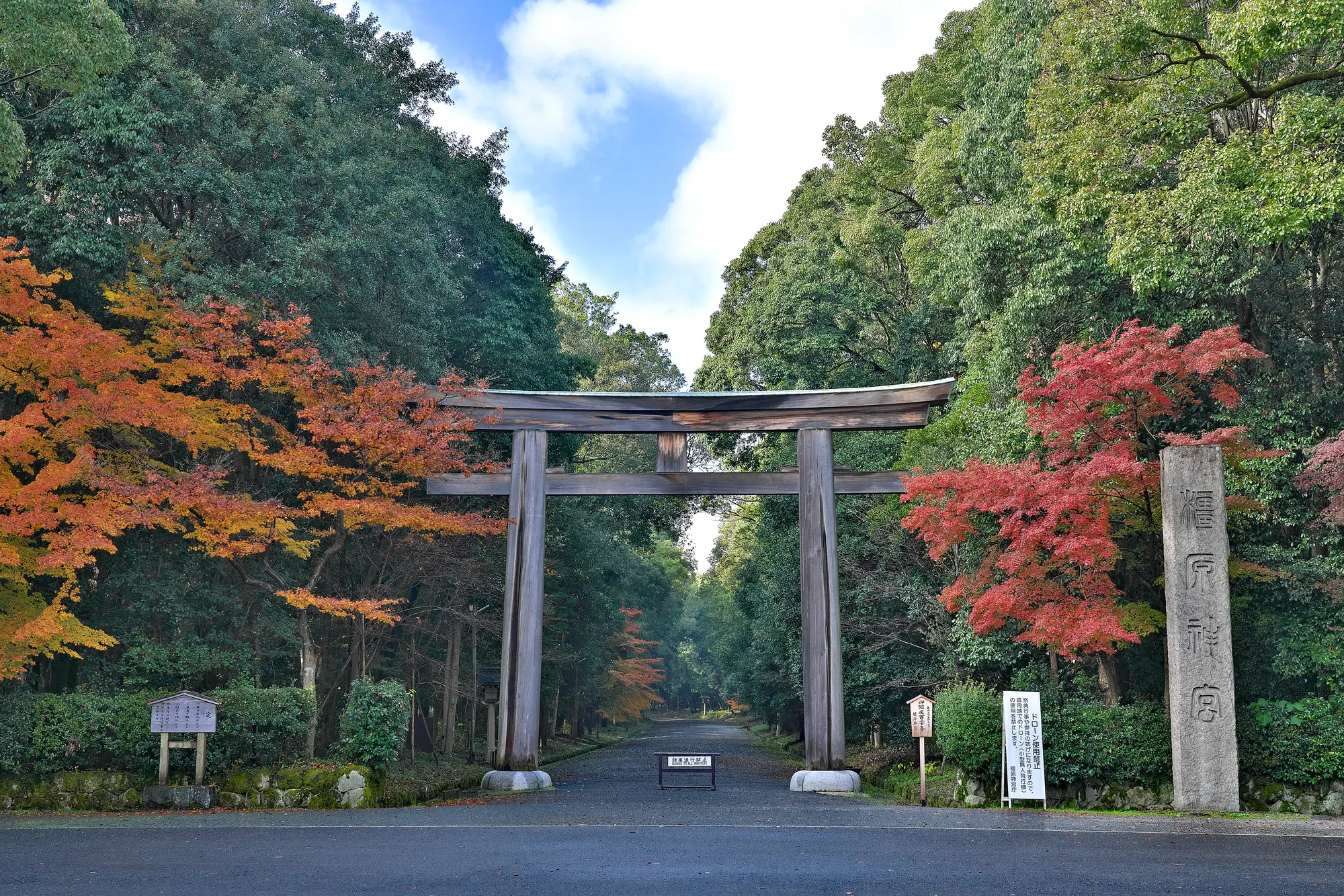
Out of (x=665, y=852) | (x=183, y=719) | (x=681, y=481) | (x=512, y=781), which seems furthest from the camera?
(x=681, y=481)

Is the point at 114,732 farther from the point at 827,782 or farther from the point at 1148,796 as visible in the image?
the point at 1148,796

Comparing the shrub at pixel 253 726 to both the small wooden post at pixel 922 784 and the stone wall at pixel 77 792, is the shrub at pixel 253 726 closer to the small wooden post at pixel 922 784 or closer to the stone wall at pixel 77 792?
the stone wall at pixel 77 792

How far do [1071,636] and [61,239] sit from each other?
1395 centimetres

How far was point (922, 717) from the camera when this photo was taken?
13078mm

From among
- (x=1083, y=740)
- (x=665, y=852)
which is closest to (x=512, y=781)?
(x=665, y=852)

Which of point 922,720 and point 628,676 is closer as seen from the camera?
point 922,720

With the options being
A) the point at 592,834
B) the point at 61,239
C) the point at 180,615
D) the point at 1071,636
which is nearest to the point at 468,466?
the point at 180,615

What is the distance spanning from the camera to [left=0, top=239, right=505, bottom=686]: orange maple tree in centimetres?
1215

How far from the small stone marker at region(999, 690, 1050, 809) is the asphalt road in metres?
0.65

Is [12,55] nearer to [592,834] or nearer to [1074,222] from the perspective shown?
[592,834]

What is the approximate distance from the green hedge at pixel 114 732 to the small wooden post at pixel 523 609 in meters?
3.04

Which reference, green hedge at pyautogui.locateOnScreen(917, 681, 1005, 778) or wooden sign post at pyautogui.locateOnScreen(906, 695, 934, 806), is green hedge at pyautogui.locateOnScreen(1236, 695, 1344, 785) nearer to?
green hedge at pyautogui.locateOnScreen(917, 681, 1005, 778)

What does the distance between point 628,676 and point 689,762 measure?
24038 millimetres

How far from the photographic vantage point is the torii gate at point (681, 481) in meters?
14.6
